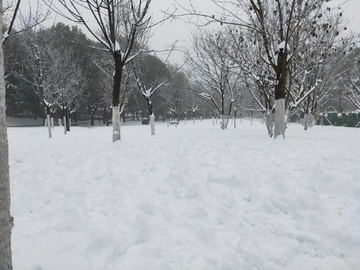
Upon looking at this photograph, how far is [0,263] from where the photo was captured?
44.3 inches

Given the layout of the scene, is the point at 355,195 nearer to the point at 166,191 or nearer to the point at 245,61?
the point at 166,191

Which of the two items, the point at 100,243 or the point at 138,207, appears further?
the point at 138,207

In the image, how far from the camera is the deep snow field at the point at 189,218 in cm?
173

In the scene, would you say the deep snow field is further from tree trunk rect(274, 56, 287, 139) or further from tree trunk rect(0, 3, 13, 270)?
tree trunk rect(274, 56, 287, 139)

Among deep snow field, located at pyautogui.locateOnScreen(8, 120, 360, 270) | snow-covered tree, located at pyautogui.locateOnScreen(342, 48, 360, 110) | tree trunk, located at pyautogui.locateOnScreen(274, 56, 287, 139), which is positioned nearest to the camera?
deep snow field, located at pyautogui.locateOnScreen(8, 120, 360, 270)

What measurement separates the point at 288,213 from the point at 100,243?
206 cm

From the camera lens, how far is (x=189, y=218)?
2.38 m

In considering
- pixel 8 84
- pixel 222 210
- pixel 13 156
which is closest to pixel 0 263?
pixel 222 210

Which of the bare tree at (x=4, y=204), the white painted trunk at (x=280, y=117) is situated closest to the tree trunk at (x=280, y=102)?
the white painted trunk at (x=280, y=117)

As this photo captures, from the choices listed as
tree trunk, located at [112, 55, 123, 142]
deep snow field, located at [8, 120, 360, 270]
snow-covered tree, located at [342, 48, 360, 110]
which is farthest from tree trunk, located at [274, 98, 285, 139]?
snow-covered tree, located at [342, 48, 360, 110]

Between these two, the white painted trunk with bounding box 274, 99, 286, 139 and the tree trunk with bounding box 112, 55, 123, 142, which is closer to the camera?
the white painted trunk with bounding box 274, 99, 286, 139

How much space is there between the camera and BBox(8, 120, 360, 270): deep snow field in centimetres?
173

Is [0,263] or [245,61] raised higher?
[245,61]

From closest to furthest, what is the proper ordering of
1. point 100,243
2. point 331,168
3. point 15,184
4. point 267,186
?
point 100,243 < point 267,186 < point 15,184 < point 331,168
